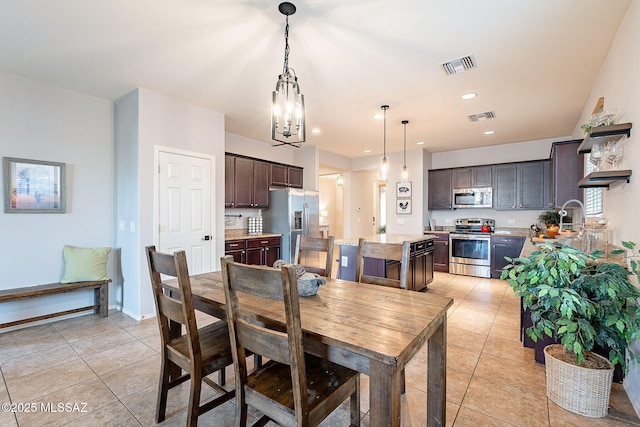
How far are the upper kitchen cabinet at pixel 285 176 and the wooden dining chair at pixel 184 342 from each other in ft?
13.4

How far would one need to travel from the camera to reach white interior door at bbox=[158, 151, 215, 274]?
3.62 metres

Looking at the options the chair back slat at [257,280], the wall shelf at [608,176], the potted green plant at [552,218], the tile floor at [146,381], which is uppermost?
the wall shelf at [608,176]

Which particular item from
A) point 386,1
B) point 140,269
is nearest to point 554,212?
point 386,1

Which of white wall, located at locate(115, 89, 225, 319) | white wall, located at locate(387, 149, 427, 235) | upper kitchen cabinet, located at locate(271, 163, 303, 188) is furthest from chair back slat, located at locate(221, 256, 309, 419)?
white wall, located at locate(387, 149, 427, 235)

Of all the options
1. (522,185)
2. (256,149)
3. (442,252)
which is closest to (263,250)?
(256,149)

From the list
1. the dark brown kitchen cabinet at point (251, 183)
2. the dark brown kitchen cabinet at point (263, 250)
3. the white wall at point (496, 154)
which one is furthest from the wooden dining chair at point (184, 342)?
the white wall at point (496, 154)

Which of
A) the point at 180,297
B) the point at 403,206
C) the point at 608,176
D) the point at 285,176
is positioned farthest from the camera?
the point at 403,206

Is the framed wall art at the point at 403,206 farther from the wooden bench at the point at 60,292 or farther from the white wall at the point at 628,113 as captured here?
the wooden bench at the point at 60,292

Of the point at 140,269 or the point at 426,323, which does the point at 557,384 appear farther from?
the point at 140,269

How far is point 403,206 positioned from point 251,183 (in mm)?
3454

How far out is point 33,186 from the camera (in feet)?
10.7

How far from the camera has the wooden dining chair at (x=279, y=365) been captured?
1.13 metres

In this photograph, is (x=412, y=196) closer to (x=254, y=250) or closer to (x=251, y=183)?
(x=251, y=183)

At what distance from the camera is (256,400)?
1.32 meters
